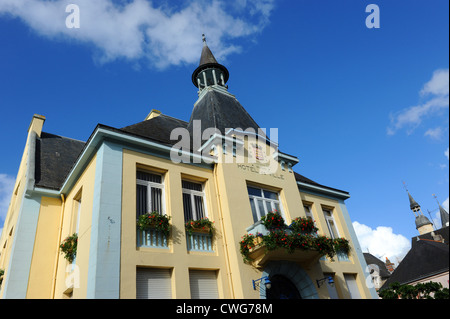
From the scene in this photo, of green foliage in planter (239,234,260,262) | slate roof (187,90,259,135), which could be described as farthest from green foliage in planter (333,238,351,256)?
slate roof (187,90,259,135)

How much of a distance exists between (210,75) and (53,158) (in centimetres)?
1033

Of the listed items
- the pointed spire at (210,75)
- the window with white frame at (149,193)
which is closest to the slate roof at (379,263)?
the pointed spire at (210,75)

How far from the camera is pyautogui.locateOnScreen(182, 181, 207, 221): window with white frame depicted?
12.0 m

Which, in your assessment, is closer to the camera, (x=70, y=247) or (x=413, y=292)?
(x=70, y=247)

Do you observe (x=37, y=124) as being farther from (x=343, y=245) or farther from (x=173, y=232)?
(x=343, y=245)

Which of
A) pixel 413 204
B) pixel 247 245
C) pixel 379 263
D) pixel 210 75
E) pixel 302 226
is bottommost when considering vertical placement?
pixel 247 245

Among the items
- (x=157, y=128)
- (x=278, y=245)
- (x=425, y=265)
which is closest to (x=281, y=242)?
(x=278, y=245)

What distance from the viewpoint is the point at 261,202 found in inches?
547

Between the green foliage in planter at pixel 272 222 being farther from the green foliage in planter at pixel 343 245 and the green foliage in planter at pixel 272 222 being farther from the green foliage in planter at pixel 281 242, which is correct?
the green foliage in planter at pixel 343 245

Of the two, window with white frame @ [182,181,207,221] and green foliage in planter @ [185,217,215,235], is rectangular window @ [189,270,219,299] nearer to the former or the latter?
green foliage in planter @ [185,217,215,235]

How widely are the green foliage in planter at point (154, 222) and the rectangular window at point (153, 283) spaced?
48.8 inches

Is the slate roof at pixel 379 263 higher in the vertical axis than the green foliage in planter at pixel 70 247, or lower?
higher

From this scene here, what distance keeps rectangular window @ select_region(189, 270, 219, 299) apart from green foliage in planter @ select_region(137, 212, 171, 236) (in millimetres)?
1706

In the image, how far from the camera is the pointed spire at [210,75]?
20.2m
